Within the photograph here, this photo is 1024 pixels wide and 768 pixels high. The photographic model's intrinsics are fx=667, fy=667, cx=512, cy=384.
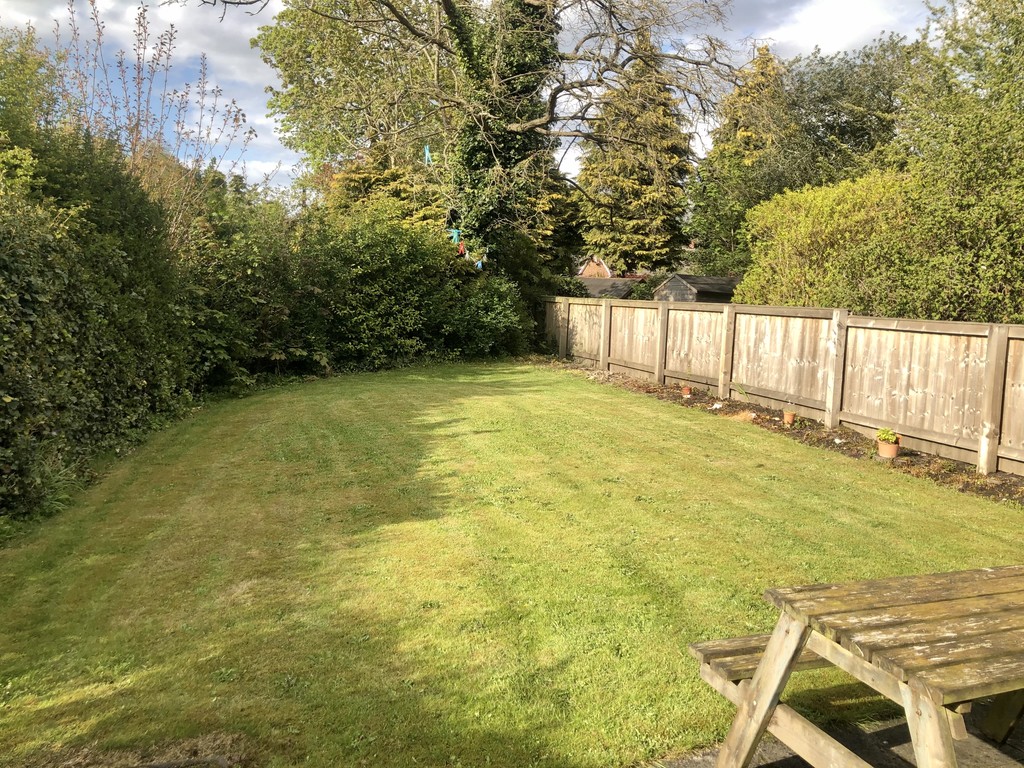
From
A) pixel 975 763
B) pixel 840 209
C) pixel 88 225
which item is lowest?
pixel 975 763

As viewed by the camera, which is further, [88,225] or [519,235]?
[519,235]

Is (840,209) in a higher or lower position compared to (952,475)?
higher

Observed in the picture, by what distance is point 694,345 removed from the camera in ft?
39.7

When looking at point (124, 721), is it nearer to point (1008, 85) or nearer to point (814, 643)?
point (814, 643)

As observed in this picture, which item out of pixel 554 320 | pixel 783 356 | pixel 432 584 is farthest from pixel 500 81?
pixel 432 584

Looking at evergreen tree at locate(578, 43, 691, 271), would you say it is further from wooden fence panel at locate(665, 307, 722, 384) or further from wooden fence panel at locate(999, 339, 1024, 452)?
wooden fence panel at locate(999, 339, 1024, 452)

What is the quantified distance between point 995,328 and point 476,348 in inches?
501

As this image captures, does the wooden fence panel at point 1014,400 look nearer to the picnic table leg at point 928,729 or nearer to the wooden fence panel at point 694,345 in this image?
the wooden fence panel at point 694,345

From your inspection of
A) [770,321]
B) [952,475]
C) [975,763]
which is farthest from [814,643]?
[770,321]

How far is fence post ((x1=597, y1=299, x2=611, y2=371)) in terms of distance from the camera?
15.5 metres

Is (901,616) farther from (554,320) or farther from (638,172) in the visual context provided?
(638,172)

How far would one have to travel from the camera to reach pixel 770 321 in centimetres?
1012

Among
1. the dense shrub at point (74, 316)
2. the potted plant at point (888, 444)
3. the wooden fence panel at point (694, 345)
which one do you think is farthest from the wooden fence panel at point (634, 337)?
the dense shrub at point (74, 316)

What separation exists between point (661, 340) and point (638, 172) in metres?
12.8
